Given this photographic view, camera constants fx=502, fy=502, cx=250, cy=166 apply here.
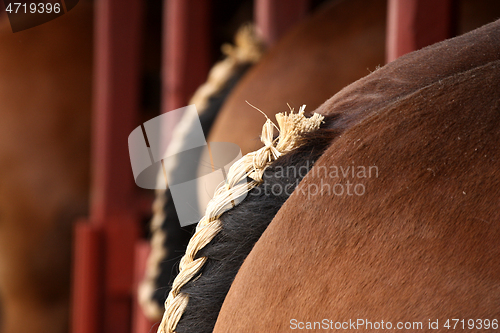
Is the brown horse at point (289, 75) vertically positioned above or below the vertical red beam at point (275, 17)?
below

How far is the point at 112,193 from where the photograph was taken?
102cm

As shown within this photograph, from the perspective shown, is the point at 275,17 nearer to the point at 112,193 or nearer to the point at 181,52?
the point at 181,52

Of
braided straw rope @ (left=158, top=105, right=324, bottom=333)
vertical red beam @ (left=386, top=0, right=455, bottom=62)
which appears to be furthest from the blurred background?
braided straw rope @ (left=158, top=105, right=324, bottom=333)

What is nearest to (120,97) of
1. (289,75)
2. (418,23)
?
(289,75)

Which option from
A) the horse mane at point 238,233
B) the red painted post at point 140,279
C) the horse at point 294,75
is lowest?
the red painted post at point 140,279

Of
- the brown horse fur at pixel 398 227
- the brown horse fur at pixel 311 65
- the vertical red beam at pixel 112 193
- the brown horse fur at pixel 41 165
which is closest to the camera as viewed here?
the brown horse fur at pixel 398 227

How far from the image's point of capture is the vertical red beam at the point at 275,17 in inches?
33.8

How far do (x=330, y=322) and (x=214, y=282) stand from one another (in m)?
0.09

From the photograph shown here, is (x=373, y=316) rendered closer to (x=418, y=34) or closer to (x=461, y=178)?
(x=461, y=178)

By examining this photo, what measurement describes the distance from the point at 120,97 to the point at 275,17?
1.24ft

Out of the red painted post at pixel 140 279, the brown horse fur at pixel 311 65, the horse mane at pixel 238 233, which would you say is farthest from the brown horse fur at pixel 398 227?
the red painted post at pixel 140 279

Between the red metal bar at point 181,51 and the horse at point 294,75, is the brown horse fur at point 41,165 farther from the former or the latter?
the horse at point 294,75

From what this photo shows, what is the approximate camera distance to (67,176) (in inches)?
48.7

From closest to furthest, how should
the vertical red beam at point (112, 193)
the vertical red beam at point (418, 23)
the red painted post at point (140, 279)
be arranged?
the vertical red beam at point (418, 23) → the red painted post at point (140, 279) → the vertical red beam at point (112, 193)
